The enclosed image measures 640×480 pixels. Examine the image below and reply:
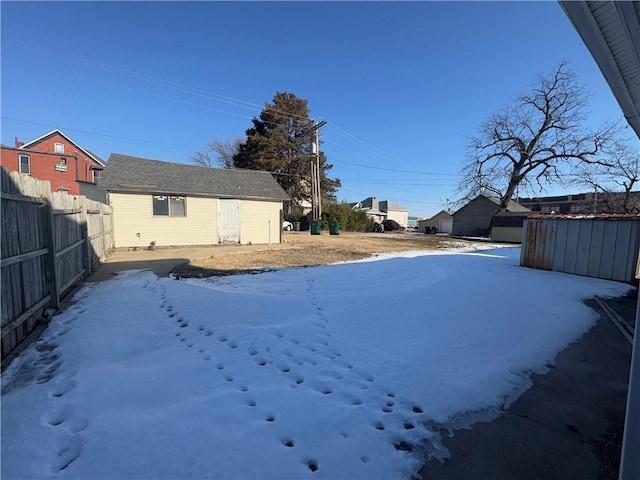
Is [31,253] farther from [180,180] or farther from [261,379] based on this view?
[180,180]

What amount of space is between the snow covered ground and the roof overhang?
3.34 m

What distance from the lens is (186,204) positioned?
13648mm

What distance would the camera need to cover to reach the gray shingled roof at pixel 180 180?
1241 centimetres

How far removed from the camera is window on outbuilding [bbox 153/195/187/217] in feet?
42.6

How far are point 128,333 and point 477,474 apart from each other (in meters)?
3.74

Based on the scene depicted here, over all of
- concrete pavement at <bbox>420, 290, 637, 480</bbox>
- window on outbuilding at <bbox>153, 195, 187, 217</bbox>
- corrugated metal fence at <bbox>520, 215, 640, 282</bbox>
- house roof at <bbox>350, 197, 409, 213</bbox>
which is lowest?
concrete pavement at <bbox>420, 290, 637, 480</bbox>

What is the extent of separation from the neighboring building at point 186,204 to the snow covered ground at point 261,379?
803cm

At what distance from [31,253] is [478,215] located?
122 ft

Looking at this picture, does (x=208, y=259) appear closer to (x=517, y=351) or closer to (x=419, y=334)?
(x=419, y=334)

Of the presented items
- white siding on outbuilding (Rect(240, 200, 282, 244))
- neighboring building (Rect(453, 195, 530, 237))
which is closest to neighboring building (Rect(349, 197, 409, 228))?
neighboring building (Rect(453, 195, 530, 237))

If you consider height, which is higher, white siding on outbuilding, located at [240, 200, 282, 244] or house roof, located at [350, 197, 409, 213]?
house roof, located at [350, 197, 409, 213]

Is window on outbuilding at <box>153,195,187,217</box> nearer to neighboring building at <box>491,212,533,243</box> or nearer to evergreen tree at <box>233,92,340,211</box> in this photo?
evergreen tree at <box>233,92,340,211</box>

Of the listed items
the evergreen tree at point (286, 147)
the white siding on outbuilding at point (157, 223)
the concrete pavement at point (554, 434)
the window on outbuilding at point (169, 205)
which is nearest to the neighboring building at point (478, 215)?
the evergreen tree at point (286, 147)

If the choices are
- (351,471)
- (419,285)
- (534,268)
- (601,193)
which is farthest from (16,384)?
(601,193)
